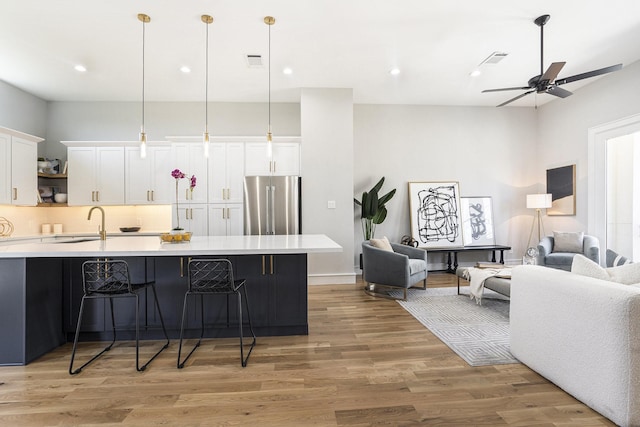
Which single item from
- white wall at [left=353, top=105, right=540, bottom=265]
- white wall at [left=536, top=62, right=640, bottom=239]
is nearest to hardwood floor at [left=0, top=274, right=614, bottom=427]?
white wall at [left=353, top=105, right=540, bottom=265]

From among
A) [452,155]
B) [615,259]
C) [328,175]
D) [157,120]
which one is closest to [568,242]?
[615,259]

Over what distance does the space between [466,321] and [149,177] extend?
5.37m

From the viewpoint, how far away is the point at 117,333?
3002 millimetres

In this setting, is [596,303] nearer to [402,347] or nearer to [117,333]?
[402,347]

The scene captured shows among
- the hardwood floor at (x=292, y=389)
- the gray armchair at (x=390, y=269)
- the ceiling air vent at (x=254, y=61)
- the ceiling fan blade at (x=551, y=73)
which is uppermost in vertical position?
the ceiling air vent at (x=254, y=61)

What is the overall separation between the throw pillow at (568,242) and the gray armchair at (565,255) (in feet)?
0.21

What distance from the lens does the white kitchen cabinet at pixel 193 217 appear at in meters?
5.38

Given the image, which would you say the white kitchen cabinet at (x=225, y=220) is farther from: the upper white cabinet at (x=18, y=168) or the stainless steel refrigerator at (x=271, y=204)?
the upper white cabinet at (x=18, y=168)

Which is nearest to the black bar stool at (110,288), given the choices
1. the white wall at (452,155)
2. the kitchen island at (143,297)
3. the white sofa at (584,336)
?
the kitchen island at (143,297)

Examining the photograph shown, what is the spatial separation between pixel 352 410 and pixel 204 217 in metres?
4.24

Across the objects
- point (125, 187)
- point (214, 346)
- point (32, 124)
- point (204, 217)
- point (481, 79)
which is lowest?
point (214, 346)

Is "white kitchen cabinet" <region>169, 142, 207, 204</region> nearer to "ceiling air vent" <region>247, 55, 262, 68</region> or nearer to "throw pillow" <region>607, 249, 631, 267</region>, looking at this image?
"ceiling air vent" <region>247, 55, 262, 68</region>

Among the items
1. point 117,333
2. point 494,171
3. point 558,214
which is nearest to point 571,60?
point 494,171

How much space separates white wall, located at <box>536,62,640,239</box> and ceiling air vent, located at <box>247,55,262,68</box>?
5.29 m
